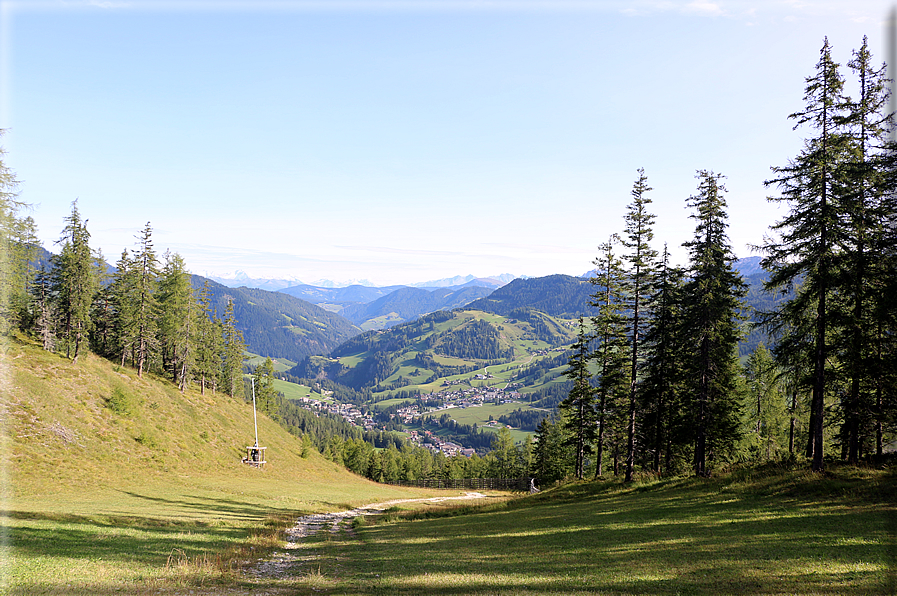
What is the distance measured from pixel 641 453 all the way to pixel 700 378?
14.6m

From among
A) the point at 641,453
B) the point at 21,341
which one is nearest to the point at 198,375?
the point at 21,341

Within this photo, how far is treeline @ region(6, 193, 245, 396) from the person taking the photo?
4559 centimetres

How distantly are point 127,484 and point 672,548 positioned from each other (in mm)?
37043

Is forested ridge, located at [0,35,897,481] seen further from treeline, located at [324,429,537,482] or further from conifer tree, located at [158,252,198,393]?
treeline, located at [324,429,537,482]

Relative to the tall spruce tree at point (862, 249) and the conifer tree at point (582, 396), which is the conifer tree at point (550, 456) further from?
the tall spruce tree at point (862, 249)

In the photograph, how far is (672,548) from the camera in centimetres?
1307

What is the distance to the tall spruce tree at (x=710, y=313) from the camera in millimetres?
27172

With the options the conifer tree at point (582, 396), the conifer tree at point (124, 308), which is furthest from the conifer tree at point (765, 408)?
the conifer tree at point (124, 308)

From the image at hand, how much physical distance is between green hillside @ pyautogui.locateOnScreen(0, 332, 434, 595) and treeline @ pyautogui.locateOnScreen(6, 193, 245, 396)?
4.20 meters

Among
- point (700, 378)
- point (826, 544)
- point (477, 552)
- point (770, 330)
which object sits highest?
point (770, 330)

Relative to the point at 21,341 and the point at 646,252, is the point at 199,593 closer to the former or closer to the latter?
the point at 646,252

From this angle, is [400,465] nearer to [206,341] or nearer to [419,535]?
[206,341]

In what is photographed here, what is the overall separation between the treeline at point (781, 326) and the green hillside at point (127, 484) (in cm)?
2596

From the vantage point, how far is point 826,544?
11523 mm
